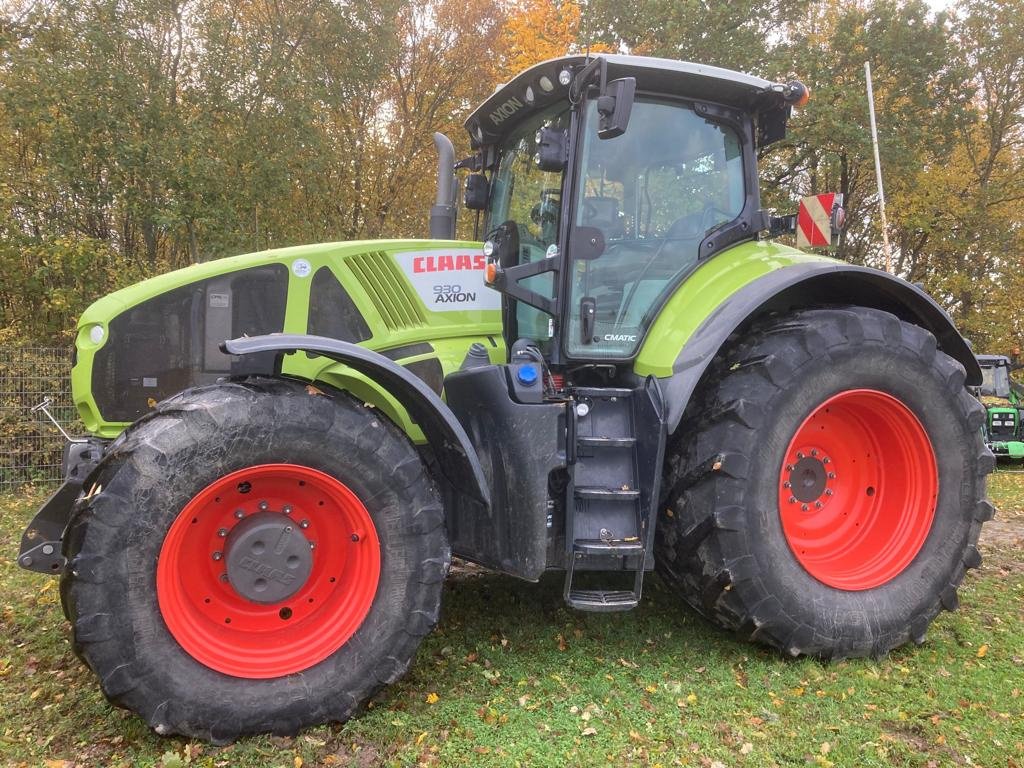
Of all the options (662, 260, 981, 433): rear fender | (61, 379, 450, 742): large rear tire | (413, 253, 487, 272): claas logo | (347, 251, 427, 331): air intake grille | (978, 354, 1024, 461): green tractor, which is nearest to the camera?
(61, 379, 450, 742): large rear tire

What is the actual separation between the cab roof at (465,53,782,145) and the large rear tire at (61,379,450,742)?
5.99ft

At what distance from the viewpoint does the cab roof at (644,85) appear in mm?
3350

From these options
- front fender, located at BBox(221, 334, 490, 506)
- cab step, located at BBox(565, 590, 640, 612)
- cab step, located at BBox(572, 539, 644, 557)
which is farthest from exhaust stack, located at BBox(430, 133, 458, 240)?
cab step, located at BBox(565, 590, 640, 612)

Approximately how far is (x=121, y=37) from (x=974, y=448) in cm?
1048

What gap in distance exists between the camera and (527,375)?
3160 mm

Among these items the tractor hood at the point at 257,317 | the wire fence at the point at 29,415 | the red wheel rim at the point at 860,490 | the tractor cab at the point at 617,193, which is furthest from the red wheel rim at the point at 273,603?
the wire fence at the point at 29,415

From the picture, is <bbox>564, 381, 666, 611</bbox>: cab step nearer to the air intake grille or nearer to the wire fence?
the air intake grille

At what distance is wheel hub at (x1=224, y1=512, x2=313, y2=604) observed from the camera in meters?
2.67

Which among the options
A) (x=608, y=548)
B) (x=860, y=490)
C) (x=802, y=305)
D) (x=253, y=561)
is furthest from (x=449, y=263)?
(x=860, y=490)

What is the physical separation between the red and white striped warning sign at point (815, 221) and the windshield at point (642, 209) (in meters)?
0.59

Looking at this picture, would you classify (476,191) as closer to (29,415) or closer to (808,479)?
(808,479)

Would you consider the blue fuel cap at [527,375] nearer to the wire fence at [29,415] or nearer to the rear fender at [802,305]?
the rear fender at [802,305]

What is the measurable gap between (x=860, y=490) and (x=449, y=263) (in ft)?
8.05

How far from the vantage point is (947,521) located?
359cm
